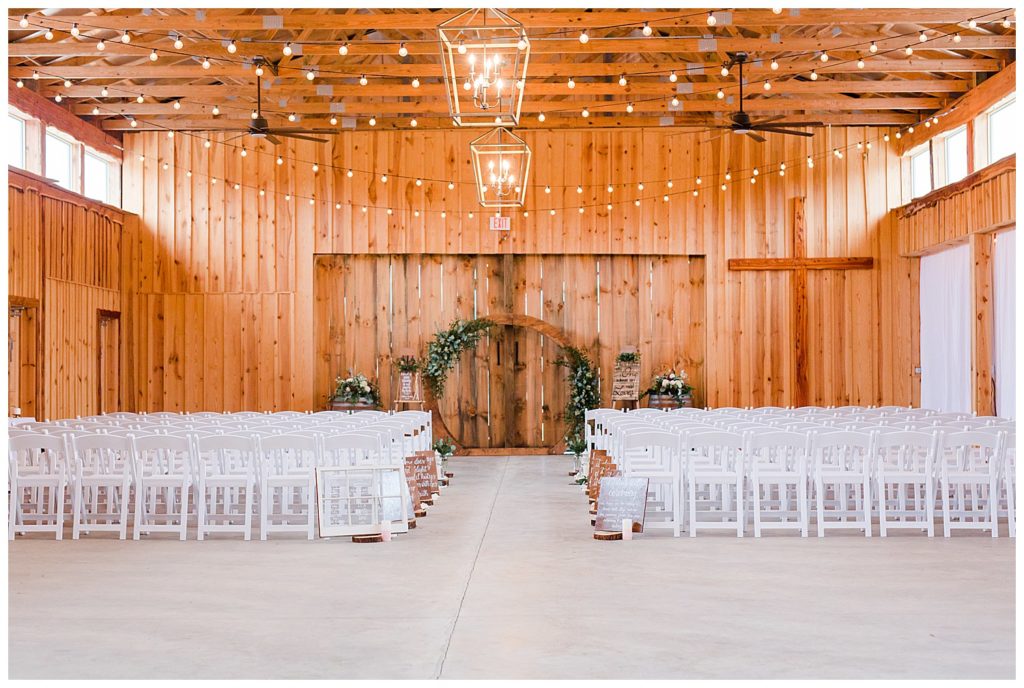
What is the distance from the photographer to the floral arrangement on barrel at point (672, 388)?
62.0 ft

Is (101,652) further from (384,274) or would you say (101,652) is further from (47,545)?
(384,274)

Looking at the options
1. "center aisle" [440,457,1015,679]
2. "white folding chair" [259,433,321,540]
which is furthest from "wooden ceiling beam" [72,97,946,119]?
"center aisle" [440,457,1015,679]

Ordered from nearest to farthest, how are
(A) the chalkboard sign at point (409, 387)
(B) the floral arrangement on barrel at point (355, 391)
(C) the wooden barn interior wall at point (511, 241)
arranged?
(A) the chalkboard sign at point (409, 387), (B) the floral arrangement on barrel at point (355, 391), (C) the wooden barn interior wall at point (511, 241)

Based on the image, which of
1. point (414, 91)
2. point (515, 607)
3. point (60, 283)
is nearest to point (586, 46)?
point (414, 91)

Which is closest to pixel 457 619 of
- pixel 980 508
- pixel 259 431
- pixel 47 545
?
pixel 47 545

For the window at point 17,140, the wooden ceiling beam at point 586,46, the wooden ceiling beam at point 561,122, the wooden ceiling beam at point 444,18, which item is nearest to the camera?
the wooden ceiling beam at point 444,18

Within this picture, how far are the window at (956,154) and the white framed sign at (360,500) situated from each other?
11854mm

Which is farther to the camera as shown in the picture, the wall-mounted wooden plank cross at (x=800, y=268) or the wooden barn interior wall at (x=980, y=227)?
the wall-mounted wooden plank cross at (x=800, y=268)

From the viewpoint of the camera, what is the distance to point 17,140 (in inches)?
649

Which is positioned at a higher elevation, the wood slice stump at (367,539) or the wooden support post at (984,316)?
the wooden support post at (984,316)

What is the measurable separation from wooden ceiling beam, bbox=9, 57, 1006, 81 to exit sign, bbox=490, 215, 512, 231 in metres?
4.06

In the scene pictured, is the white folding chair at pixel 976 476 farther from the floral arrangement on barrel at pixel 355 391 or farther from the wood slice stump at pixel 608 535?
the floral arrangement on barrel at pixel 355 391

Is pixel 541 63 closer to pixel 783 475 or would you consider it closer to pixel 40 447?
pixel 783 475

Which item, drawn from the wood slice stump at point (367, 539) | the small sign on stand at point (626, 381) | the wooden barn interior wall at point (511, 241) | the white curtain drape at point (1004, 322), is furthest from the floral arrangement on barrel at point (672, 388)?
the wood slice stump at point (367, 539)
